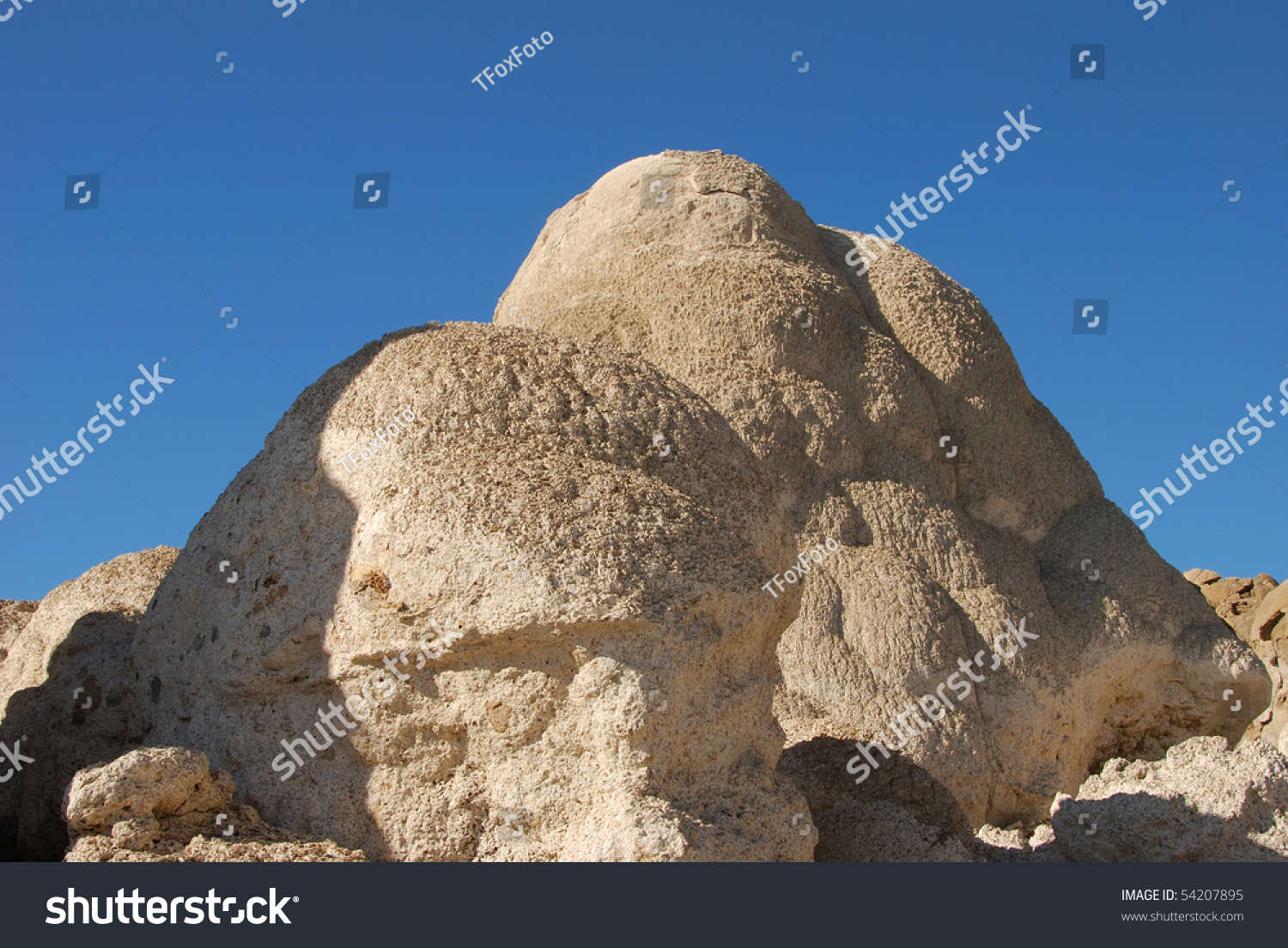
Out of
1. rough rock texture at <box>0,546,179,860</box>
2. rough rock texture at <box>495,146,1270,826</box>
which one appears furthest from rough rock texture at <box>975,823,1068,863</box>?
rough rock texture at <box>0,546,179,860</box>

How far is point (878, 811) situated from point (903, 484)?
3052mm

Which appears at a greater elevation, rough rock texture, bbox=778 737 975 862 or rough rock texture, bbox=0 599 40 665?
rough rock texture, bbox=0 599 40 665

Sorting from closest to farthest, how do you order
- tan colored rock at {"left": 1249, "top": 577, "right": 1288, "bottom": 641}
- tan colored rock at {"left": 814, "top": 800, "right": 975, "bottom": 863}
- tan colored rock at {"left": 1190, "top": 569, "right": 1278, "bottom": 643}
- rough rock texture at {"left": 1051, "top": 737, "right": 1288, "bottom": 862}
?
1. rough rock texture at {"left": 1051, "top": 737, "right": 1288, "bottom": 862}
2. tan colored rock at {"left": 814, "top": 800, "right": 975, "bottom": 863}
3. tan colored rock at {"left": 1249, "top": 577, "right": 1288, "bottom": 641}
4. tan colored rock at {"left": 1190, "top": 569, "right": 1278, "bottom": 643}

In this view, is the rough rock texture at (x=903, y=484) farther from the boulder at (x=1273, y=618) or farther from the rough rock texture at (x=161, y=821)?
the boulder at (x=1273, y=618)

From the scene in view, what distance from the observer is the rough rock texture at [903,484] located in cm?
711

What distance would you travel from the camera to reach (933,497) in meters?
7.91

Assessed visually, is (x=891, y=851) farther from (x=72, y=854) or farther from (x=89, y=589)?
(x=89, y=589)

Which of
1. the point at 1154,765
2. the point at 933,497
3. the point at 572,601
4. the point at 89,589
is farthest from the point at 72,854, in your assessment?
the point at 933,497

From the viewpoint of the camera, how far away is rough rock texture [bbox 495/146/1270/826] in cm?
711

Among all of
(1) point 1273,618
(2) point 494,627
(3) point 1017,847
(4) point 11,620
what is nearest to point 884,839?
(3) point 1017,847

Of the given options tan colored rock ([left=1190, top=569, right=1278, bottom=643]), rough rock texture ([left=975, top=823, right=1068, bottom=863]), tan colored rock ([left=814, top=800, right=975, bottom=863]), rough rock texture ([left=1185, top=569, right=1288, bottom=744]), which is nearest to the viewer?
tan colored rock ([left=814, top=800, right=975, bottom=863])

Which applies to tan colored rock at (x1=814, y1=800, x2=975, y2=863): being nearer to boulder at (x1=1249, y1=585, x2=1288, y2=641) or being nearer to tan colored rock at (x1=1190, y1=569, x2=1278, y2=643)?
boulder at (x1=1249, y1=585, x2=1288, y2=641)

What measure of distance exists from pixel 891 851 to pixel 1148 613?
3.79 meters

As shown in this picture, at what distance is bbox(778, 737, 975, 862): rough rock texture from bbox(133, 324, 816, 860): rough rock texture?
0.90 meters
